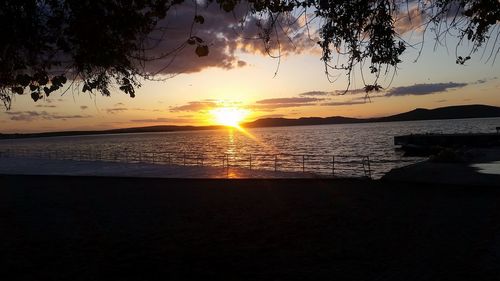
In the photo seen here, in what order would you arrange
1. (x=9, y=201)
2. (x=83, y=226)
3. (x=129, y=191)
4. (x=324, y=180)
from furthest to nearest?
(x=324, y=180)
(x=129, y=191)
(x=9, y=201)
(x=83, y=226)

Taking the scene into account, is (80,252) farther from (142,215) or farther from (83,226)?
(142,215)

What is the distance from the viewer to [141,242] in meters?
10.3

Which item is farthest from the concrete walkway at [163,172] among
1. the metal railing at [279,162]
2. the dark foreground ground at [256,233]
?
the dark foreground ground at [256,233]

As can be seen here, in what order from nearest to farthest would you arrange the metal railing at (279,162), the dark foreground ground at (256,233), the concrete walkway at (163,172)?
the dark foreground ground at (256,233), the concrete walkway at (163,172), the metal railing at (279,162)

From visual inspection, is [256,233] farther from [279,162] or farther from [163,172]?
[279,162]

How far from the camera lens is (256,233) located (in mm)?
10984

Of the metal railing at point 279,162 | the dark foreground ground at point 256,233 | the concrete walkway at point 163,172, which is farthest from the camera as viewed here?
the metal railing at point 279,162

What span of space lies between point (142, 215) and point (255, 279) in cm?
660

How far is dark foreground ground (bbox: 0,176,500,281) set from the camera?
319 inches

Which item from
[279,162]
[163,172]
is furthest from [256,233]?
[279,162]

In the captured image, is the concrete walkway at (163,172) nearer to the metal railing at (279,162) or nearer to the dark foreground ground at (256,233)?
the metal railing at (279,162)

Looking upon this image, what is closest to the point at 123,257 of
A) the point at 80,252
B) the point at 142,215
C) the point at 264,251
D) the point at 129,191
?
the point at 80,252

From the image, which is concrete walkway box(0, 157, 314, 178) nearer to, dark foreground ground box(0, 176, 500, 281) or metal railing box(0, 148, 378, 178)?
metal railing box(0, 148, 378, 178)

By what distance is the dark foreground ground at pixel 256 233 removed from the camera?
8.11 metres
